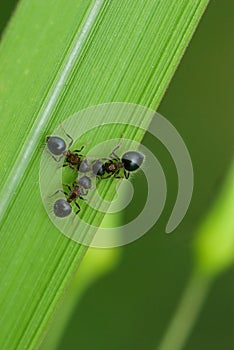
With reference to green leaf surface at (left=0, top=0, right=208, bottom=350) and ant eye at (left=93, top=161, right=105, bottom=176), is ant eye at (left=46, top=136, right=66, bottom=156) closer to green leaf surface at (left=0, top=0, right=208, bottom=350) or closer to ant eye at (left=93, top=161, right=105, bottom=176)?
green leaf surface at (left=0, top=0, right=208, bottom=350)

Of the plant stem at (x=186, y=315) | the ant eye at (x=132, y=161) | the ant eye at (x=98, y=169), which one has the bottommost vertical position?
the plant stem at (x=186, y=315)

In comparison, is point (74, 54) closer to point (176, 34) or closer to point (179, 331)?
point (176, 34)

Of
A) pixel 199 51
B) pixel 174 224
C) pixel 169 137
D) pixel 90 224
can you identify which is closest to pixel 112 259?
pixel 174 224

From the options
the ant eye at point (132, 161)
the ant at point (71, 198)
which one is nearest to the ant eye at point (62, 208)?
the ant at point (71, 198)

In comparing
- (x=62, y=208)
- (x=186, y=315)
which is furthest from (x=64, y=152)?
(x=186, y=315)

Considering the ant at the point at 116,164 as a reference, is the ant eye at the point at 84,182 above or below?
below

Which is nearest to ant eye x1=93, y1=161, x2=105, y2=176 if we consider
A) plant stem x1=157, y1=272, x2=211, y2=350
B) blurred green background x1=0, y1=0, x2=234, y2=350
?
blurred green background x1=0, y1=0, x2=234, y2=350

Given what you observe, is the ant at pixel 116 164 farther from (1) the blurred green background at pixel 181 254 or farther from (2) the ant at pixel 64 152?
(1) the blurred green background at pixel 181 254
